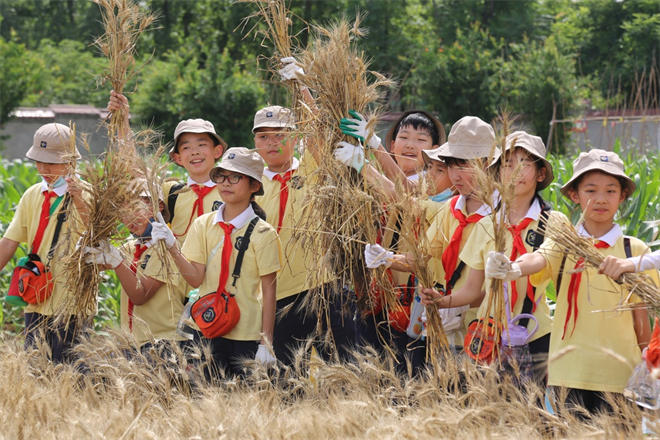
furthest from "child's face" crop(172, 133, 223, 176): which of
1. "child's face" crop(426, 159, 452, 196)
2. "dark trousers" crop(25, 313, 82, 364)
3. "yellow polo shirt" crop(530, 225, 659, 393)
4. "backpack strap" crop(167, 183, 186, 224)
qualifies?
"yellow polo shirt" crop(530, 225, 659, 393)

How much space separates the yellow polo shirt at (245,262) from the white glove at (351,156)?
66cm

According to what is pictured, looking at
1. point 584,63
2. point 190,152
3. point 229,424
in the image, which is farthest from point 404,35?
point 229,424

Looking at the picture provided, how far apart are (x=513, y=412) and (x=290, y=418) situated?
916 mm

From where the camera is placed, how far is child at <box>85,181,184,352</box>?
407 cm

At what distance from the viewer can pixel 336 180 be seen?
12.3 feet

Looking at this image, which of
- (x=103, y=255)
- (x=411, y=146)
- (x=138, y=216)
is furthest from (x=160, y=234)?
(x=411, y=146)

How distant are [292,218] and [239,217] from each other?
0.32 meters

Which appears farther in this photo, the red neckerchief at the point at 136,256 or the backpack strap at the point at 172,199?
the backpack strap at the point at 172,199

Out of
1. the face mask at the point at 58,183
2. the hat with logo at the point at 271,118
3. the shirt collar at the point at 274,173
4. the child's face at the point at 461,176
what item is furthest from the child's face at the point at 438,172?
the face mask at the point at 58,183

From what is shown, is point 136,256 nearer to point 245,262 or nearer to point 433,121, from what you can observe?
point 245,262

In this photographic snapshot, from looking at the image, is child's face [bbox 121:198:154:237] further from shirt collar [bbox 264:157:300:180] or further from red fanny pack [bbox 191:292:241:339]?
shirt collar [bbox 264:157:300:180]

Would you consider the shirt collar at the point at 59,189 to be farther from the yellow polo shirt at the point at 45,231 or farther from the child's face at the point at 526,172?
the child's face at the point at 526,172

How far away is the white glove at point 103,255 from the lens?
396 cm

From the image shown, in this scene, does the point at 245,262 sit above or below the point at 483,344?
above
